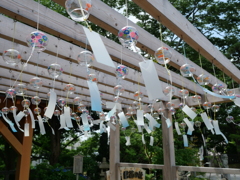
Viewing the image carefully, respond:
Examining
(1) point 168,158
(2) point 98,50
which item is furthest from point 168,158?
(2) point 98,50

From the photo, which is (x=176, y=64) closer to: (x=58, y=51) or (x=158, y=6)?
(x=158, y=6)

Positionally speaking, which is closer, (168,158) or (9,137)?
(168,158)

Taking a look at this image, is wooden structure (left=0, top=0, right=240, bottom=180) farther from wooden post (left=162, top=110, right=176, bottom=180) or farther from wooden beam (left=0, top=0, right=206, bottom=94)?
wooden post (left=162, top=110, right=176, bottom=180)

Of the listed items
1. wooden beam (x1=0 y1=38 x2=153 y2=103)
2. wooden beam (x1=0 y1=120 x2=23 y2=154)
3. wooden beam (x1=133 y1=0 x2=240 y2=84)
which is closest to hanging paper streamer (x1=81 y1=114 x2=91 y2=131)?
wooden beam (x1=0 y1=38 x2=153 y2=103)

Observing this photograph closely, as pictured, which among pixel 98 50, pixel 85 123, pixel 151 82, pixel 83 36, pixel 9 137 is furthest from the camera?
pixel 9 137

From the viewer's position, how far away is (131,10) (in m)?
9.30

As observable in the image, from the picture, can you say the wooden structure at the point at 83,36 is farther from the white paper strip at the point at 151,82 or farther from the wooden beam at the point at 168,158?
the white paper strip at the point at 151,82

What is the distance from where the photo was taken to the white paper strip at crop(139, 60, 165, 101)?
107 centimetres

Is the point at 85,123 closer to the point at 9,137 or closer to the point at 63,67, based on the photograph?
the point at 63,67

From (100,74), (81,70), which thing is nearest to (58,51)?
(81,70)

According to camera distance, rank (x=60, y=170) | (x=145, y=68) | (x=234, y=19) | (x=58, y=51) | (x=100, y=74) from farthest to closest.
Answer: (x=234, y=19)
(x=60, y=170)
(x=100, y=74)
(x=58, y=51)
(x=145, y=68)

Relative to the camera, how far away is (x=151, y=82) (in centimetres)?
110

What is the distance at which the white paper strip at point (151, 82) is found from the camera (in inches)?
42.3

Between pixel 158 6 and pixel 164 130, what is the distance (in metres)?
3.20
